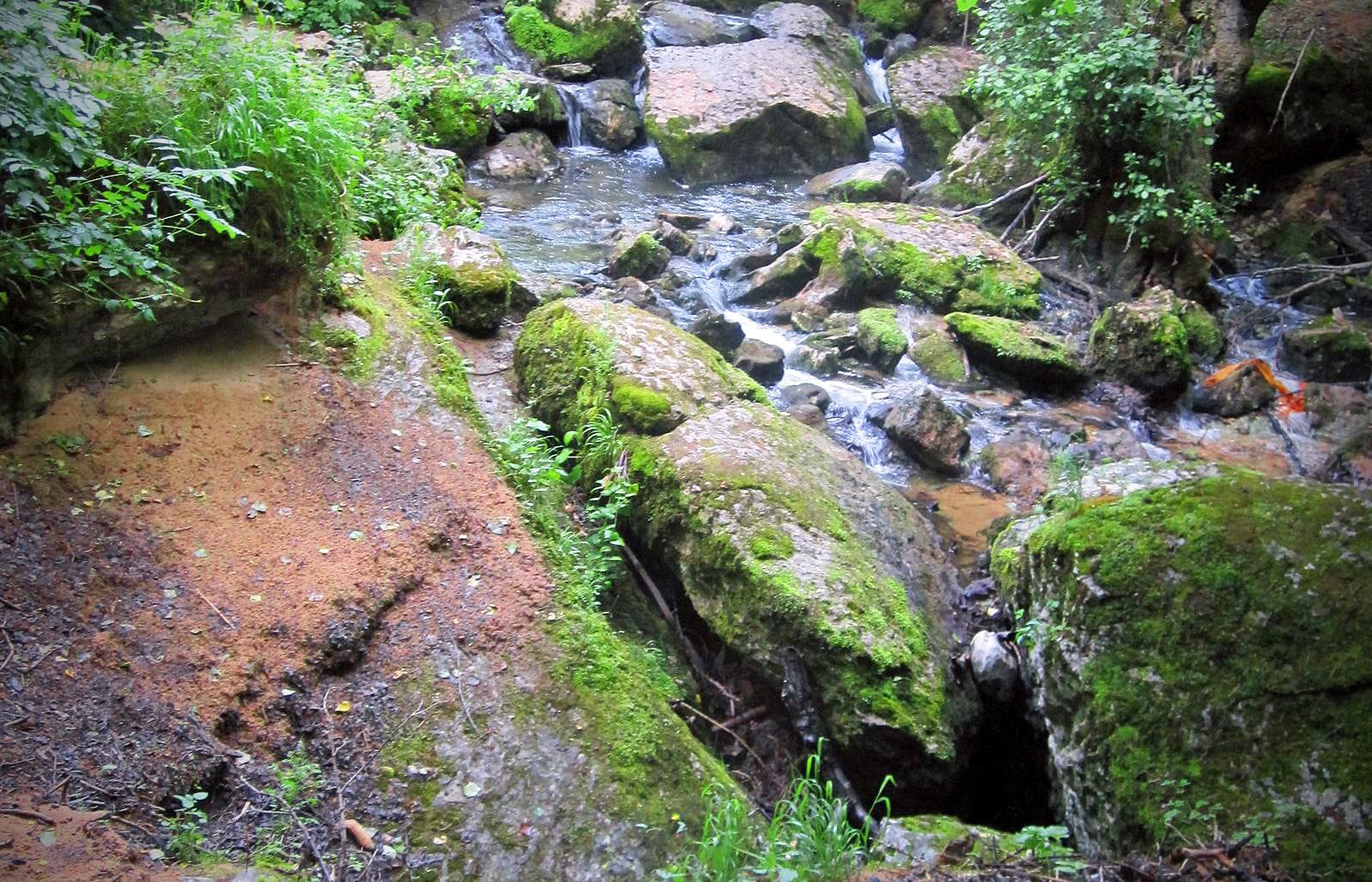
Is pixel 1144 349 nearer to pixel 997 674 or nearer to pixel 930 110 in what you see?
pixel 997 674

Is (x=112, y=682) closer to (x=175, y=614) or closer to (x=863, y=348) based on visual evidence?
(x=175, y=614)

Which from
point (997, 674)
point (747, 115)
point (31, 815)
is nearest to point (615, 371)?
point (997, 674)

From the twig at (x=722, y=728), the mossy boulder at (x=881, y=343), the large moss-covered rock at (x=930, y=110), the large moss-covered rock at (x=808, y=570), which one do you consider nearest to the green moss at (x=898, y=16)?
the large moss-covered rock at (x=930, y=110)

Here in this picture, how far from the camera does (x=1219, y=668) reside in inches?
120

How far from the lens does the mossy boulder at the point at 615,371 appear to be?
4965 millimetres

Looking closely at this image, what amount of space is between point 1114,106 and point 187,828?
9.65m

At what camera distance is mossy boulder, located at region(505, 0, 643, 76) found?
47.3ft

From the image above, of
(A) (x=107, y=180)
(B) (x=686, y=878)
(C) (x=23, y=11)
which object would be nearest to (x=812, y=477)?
(B) (x=686, y=878)

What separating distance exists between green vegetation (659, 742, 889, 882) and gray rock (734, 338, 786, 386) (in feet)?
15.2

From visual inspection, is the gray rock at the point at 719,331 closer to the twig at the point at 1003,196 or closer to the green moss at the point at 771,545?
the green moss at the point at 771,545

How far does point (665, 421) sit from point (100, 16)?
213 inches

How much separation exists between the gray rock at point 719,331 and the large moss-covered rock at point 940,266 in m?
1.88

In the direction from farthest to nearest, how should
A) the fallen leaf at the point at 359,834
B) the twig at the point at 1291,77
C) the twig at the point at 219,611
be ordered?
the twig at the point at 1291,77
the twig at the point at 219,611
the fallen leaf at the point at 359,834

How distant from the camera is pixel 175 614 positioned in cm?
306
